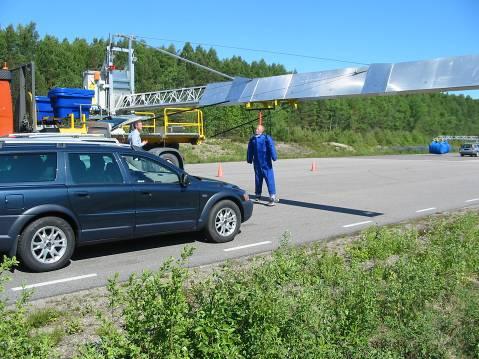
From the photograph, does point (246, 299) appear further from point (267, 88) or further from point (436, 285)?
point (267, 88)

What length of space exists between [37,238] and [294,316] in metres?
3.85

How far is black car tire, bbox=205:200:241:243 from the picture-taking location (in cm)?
775

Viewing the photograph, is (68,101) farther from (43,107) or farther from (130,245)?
(130,245)

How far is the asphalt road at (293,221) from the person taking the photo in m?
6.15

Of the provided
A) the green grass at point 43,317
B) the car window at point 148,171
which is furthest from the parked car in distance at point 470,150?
the green grass at point 43,317

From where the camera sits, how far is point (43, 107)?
1474 cm

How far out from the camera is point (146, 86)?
262 feet

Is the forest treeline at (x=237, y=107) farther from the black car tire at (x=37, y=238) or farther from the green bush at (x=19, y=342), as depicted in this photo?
the green bush at (x=19, y=342)

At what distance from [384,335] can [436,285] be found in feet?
3.06

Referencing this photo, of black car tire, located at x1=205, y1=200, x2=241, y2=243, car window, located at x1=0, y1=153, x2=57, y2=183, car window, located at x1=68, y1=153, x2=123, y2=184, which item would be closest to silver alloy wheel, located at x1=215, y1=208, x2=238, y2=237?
black car tire, located at x1=205, y1=200, x2=241, y2=243

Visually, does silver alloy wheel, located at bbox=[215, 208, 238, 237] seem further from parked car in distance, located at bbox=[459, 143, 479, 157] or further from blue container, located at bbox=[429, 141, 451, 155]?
blue container, located at bbox=[429, 141, 451, 155]

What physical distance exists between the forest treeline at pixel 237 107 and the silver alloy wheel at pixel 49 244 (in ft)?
116

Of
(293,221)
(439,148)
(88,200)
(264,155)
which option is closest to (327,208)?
(264,155)

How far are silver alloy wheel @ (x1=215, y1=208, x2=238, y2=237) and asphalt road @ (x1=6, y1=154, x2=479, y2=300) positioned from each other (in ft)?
0.67
